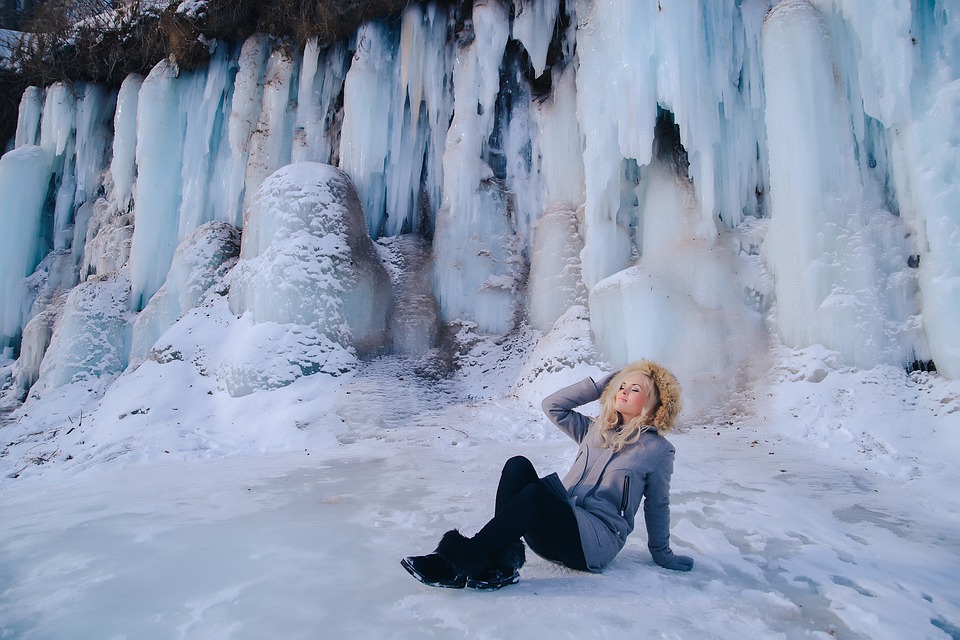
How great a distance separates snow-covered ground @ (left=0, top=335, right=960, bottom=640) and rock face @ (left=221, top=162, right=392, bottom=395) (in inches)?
42.0

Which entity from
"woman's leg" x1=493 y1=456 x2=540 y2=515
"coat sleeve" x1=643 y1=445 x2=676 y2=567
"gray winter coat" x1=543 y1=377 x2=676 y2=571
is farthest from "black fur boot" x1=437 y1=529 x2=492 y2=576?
"coat sleeve" x1=643 y1=445 x2=676 y2=567

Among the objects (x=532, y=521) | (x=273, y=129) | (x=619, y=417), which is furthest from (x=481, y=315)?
(x=532, y=521)

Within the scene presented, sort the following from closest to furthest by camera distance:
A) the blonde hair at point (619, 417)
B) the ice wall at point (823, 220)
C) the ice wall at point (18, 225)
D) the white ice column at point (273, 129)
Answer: the blonde hair at point (619, 417) → the ice wall at point (823, 220) → the white ice column at point (273, 129) → the ice wall at point (18, 225)

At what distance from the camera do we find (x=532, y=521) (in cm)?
238

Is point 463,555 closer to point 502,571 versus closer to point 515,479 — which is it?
point 502,571

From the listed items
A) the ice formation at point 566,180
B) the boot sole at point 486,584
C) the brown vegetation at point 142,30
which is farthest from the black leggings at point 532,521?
the brown vegetation at point 142,30

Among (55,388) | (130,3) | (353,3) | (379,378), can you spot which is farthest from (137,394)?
(130,3)

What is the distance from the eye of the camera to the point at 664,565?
2.66 metres

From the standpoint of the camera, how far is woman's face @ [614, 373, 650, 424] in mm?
2752

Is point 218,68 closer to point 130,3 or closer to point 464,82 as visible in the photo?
point 130,3

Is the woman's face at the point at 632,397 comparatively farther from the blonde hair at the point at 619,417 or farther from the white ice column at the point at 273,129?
the white ice column at the point at 273,129

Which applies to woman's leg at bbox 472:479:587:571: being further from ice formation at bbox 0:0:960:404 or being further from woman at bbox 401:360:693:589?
ice formation at bbox 0:0:960:404

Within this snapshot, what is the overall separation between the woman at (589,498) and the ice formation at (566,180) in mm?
5332

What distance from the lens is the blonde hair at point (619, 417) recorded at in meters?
2.71
